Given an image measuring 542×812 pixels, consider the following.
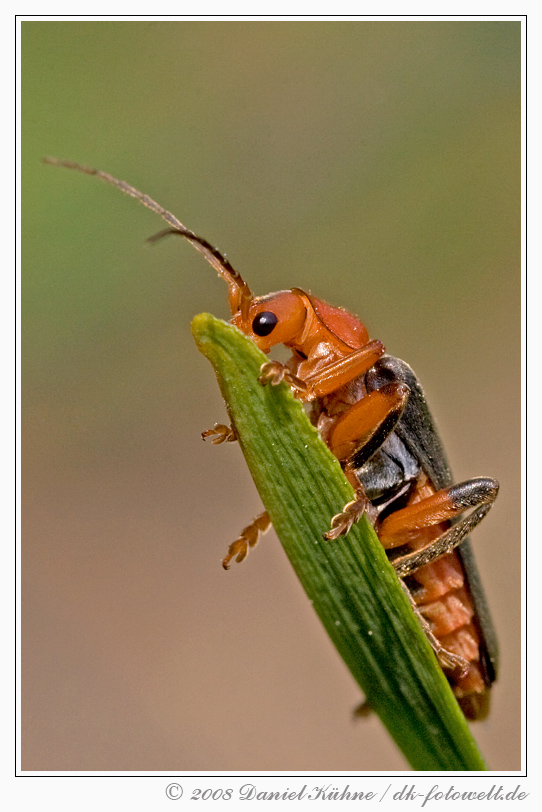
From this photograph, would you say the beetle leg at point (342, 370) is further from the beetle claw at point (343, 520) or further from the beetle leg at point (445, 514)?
the beetle claw at point (343, 520)

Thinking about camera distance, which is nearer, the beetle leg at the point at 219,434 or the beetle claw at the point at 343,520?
the beetle claw at the point at 343,520

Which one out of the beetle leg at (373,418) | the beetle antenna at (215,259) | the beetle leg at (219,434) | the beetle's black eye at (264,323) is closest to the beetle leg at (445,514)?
the beetle leg at (373,418)

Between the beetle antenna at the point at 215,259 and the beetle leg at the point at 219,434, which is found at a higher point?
the beetle antenna at the point at 215,259

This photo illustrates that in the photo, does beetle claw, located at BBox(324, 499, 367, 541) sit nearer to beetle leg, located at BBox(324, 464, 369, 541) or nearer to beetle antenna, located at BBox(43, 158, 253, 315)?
beetle leg, located at BBox(324, 464, 369, 541)

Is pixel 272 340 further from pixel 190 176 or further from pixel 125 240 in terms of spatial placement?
pixel 190 176

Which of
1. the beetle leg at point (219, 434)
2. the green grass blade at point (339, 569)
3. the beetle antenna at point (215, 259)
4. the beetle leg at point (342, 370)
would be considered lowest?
the green grass blade at point (339, 569)

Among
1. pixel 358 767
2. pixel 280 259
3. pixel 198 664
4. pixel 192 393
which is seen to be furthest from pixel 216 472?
pixel 358 767

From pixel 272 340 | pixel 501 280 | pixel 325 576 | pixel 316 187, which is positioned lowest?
pixel 325 576

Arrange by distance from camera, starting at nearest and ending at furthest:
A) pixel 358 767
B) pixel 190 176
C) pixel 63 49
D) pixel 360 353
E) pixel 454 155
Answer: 1. pixel 360 353
2. pixel 358 767
3. pixel 63 49
4. pixel 190 176
5. pixel 454 155

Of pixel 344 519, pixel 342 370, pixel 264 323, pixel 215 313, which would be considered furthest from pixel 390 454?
pixel 215 313
